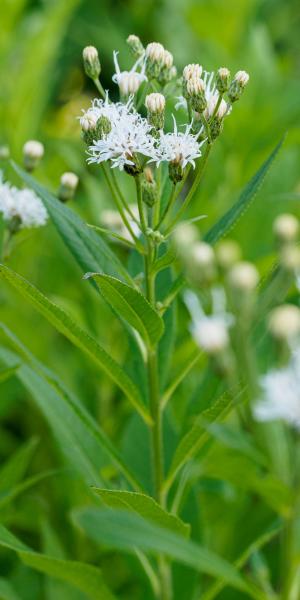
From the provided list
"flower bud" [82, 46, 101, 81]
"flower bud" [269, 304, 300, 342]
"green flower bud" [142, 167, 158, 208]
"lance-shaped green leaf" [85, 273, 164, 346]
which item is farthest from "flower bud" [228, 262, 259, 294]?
"flower bud" [82, 46, 101, 81]

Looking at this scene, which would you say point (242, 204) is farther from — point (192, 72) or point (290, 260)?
point (290, 260)

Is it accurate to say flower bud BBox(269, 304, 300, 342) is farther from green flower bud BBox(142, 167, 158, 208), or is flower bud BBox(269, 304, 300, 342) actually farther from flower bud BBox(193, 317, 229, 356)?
green flower bud BBox(142, 167, 158, 208)

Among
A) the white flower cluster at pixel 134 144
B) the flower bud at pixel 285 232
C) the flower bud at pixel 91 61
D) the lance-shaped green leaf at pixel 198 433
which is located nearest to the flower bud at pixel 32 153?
the flower bud at pixel 91 61

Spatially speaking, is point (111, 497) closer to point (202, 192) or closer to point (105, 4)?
point (202, 192)

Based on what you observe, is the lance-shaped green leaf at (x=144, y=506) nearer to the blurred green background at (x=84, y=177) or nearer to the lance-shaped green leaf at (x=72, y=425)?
the lance-shaped green leaf at (x=72, y=425)

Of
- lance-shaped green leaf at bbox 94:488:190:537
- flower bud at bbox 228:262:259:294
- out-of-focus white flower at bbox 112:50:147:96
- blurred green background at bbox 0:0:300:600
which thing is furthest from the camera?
blurred green background at bbox 0:0:300:600

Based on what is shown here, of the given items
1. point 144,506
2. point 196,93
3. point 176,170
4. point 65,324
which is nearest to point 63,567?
point 144,506
